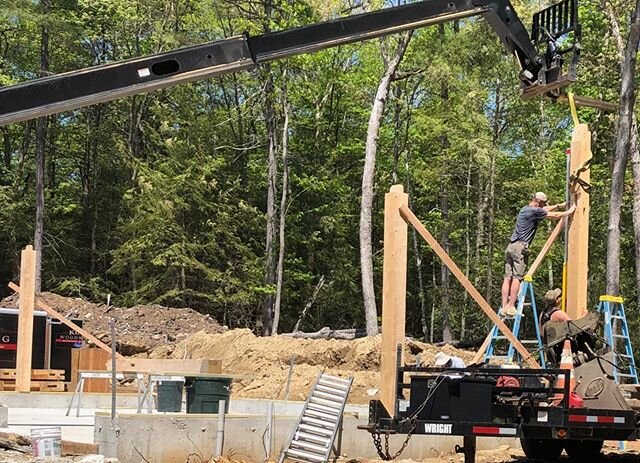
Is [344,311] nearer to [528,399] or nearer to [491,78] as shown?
[491,78]

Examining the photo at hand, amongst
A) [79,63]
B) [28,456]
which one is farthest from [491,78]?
[28,456]

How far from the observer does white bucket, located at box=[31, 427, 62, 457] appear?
10.1 meters

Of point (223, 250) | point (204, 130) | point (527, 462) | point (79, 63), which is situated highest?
point (79, 63)

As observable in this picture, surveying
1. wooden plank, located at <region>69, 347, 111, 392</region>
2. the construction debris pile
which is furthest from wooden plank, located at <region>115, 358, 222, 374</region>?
wooden plank, located at <region>69, 347, 111, 392</region>

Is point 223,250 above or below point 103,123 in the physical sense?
below

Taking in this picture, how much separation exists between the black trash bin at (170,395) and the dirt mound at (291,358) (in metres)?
2.60

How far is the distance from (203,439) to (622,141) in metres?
14.3

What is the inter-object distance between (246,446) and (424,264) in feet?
97.2

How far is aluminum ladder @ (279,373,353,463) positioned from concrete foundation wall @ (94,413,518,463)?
207 millimetres

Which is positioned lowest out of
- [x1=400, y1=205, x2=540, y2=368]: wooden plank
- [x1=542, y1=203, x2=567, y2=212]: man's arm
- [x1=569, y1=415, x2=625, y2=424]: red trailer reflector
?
[x1=569, y1=415, x2=625, y2=424]: red trailer reflector

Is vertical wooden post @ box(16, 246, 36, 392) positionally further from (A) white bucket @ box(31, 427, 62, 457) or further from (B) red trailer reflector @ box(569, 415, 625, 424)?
(B) red trailer reflector @ box(569, 415, 625, 424)

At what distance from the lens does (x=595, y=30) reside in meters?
29.7

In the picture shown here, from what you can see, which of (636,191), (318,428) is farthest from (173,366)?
(636,191)

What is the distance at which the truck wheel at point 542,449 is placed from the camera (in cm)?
1071
